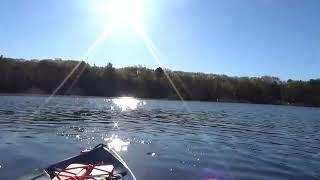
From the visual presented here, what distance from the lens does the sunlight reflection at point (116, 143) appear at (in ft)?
117

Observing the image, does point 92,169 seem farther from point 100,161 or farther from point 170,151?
point 170,151

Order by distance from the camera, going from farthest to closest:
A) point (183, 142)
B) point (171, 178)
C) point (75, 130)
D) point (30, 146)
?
point (75, 130) → point (183, 142) → point (30, 146) → point (171, 178)

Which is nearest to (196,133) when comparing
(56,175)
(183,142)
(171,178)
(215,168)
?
(183,142)

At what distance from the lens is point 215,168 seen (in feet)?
96.3

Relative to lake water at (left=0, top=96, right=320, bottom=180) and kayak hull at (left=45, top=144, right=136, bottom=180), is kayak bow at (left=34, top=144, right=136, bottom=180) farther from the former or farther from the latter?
lake water at (left=0, top=96, right=320, bottom=180)

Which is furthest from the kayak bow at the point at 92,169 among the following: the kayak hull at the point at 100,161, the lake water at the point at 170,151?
the lake water at the point at 170,151

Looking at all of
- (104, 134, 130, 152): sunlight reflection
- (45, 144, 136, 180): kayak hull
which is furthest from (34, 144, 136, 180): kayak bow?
(104, 134, 130, 152): sunlight reflection

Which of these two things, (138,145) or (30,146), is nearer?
(30,146)

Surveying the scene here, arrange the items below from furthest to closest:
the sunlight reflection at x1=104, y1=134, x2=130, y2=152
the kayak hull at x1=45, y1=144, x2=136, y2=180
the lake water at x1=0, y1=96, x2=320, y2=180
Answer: the sunlight reflection at x1=104, y1=134, x2=130, y2=152 < the lake water at x1=0, y1=96, x2=320, y2=180 < the kayak hull at x1=45, y1=144, x2=136, y2=180

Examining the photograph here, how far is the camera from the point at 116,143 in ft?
128

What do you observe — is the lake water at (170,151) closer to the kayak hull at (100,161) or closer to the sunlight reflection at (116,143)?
the sunlight reflection at (116,143)

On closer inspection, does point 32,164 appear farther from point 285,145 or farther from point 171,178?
point 285,145

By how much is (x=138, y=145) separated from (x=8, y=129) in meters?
16.9

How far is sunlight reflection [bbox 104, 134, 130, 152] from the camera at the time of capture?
117ft
